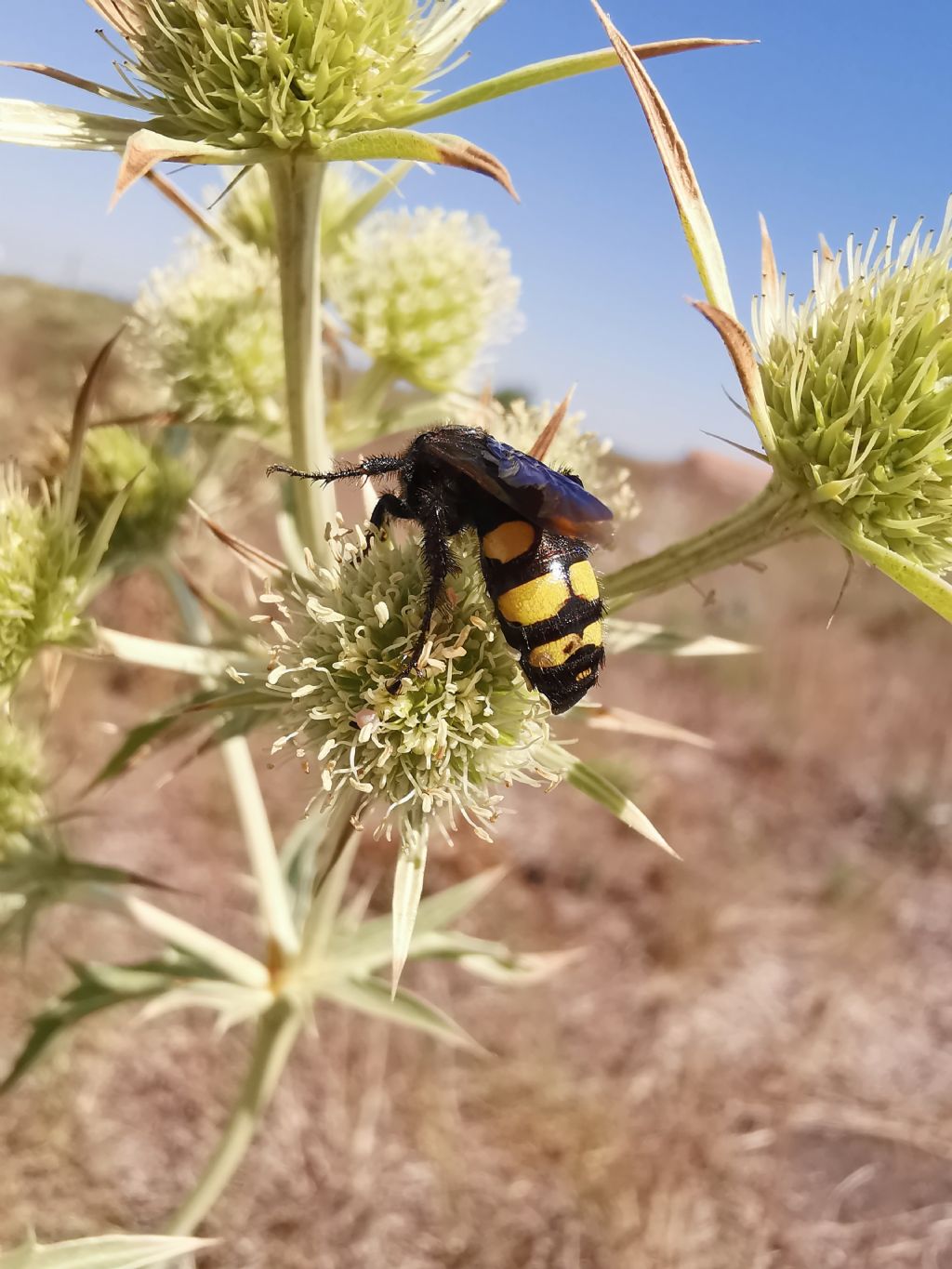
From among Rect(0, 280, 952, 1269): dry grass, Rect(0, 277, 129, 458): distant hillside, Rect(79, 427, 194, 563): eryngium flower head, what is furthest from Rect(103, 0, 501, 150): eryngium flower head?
Rect(0, 277, 129, 458): distant hillside

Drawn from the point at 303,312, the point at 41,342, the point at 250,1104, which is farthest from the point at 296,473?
the point at 41,342

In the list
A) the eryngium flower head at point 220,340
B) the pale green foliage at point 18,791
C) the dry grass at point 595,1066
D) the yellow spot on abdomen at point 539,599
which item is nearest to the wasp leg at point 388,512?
the yellow spot on abdomen at point 539,599

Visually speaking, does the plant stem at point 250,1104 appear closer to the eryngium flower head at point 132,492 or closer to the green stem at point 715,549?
the eryngium flower head at point 132,492

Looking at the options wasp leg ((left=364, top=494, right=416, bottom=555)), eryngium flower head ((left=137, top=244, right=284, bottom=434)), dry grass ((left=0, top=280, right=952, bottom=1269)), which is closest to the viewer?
wasp leg ((left=364, top=494, right=416, bottom=555))

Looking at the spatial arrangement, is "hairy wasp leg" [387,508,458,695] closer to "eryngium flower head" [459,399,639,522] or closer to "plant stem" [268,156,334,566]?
"plant stem" [268,156,334,566]

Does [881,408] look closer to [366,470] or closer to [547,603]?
[547,603]
